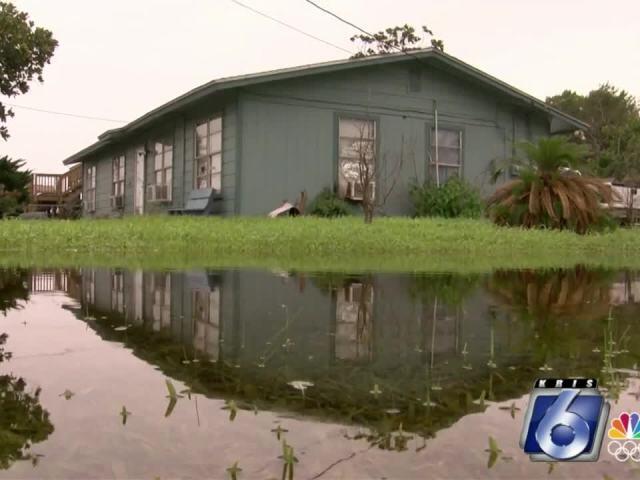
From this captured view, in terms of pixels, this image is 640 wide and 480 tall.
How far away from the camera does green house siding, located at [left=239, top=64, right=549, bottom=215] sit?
15.4m

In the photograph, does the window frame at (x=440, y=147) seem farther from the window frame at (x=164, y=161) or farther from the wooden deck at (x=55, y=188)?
the wooden deck at (x=55, y=188)

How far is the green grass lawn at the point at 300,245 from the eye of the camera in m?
9.47

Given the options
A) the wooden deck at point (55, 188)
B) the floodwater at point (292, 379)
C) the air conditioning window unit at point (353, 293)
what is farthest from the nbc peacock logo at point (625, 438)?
the wooden deck at point (55, 188)

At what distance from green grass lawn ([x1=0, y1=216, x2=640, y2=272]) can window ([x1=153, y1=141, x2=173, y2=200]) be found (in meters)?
6.80

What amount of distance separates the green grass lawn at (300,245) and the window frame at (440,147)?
13.6 feet

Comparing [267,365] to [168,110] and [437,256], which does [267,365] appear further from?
[168,110]

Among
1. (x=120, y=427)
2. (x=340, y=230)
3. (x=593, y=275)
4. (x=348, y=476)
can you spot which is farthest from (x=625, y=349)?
(x=340, y=230)

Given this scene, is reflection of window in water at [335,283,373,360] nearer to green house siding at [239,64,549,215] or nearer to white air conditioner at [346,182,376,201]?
green house siding at [239,64,549,215]

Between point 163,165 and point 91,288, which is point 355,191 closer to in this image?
point 163,165

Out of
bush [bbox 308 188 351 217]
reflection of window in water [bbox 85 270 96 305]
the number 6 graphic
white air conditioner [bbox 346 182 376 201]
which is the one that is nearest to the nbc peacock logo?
the number 6 graphic

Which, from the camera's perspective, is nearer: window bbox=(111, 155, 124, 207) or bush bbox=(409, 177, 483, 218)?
bush bbox=(409, 177, 483, 218)

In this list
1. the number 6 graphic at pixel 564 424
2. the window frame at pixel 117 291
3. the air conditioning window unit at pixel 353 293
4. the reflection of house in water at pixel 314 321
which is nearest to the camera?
the number 6 graphic at pixel 564 424

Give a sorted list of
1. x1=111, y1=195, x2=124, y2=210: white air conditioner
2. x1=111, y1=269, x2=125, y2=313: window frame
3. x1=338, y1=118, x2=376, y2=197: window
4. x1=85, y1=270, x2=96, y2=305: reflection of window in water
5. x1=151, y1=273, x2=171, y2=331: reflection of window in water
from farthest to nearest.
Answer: x1=111, y1=195, x2=124, y2=210: white air conditioner, x1=338, y1=118, x2=376, y2=197: window, x1=85, y1=270, x2=96, y2=305: reflection of window in water, x1=111, y1=269, x2=125, y2=313: window frame, x1=151, y1=273, x2=171, y2=331: reflection of window in water

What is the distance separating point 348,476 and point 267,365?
124 cm
